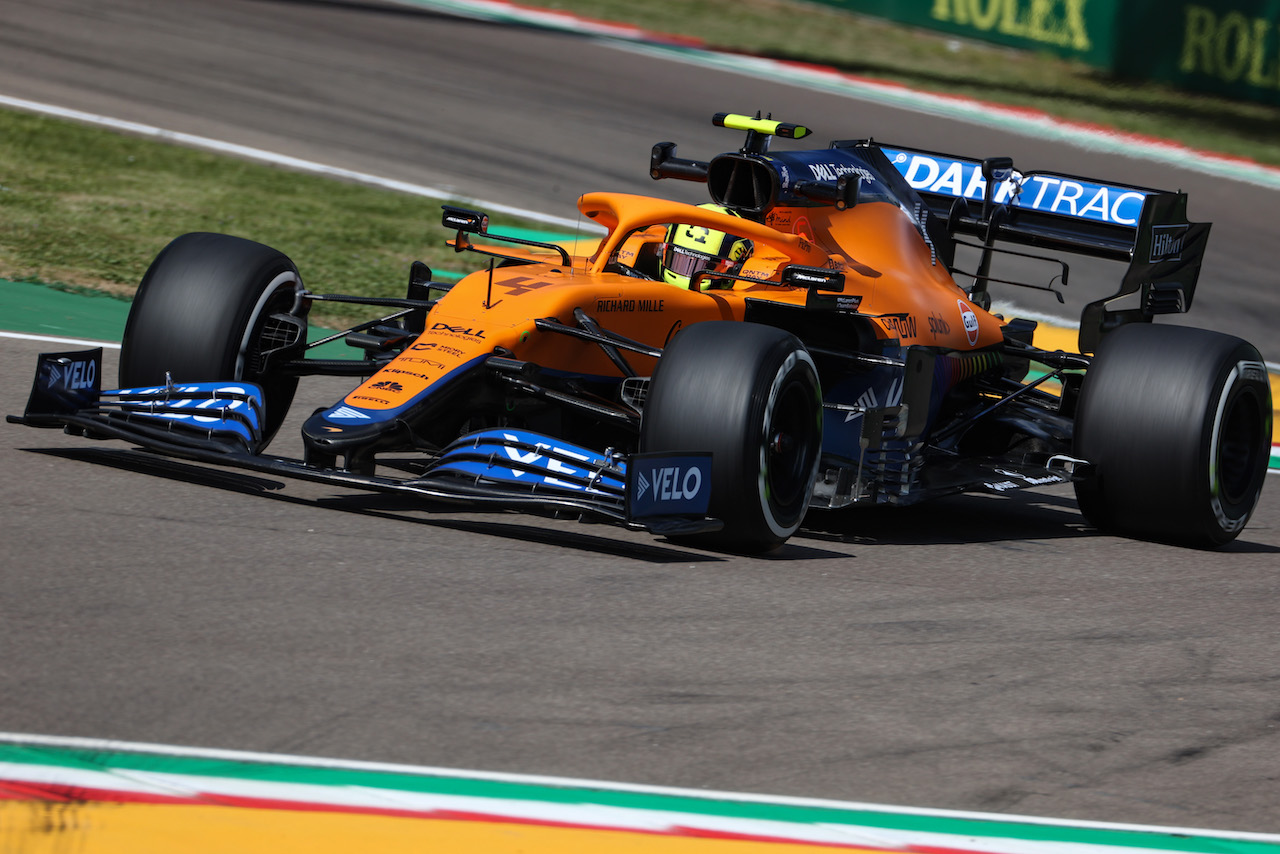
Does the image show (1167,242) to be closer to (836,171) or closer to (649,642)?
(836,171)

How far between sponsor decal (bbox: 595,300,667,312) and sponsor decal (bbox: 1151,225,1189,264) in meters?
2.92

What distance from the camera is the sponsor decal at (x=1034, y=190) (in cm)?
890

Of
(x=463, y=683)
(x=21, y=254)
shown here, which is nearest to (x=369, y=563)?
(x=463, y=683)

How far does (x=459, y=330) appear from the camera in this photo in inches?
269

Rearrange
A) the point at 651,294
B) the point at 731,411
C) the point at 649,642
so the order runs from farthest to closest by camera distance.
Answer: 1. the point at 651,294
2. the point at 731,411
3. the point at 649,642

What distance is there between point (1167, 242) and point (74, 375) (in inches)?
209

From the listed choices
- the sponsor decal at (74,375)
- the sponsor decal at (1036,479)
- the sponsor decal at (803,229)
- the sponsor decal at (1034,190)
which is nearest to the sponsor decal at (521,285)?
the sponsor decal at (803,229)

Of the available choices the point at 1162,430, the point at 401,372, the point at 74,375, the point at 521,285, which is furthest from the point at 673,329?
the point at 74,375

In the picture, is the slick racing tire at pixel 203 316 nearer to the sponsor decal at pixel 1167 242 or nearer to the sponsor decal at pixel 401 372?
the sponsor decal at pixel 401 372

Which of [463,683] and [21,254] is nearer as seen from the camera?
[463,683]

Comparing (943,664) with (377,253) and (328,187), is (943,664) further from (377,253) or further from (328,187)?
(328,187)

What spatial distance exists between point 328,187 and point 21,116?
294cm

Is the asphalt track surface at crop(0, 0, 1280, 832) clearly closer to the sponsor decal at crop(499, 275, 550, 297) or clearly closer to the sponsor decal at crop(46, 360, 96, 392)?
the sponsor decal at crop(46, 360, 96, 392)

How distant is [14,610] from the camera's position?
5.05 meters
